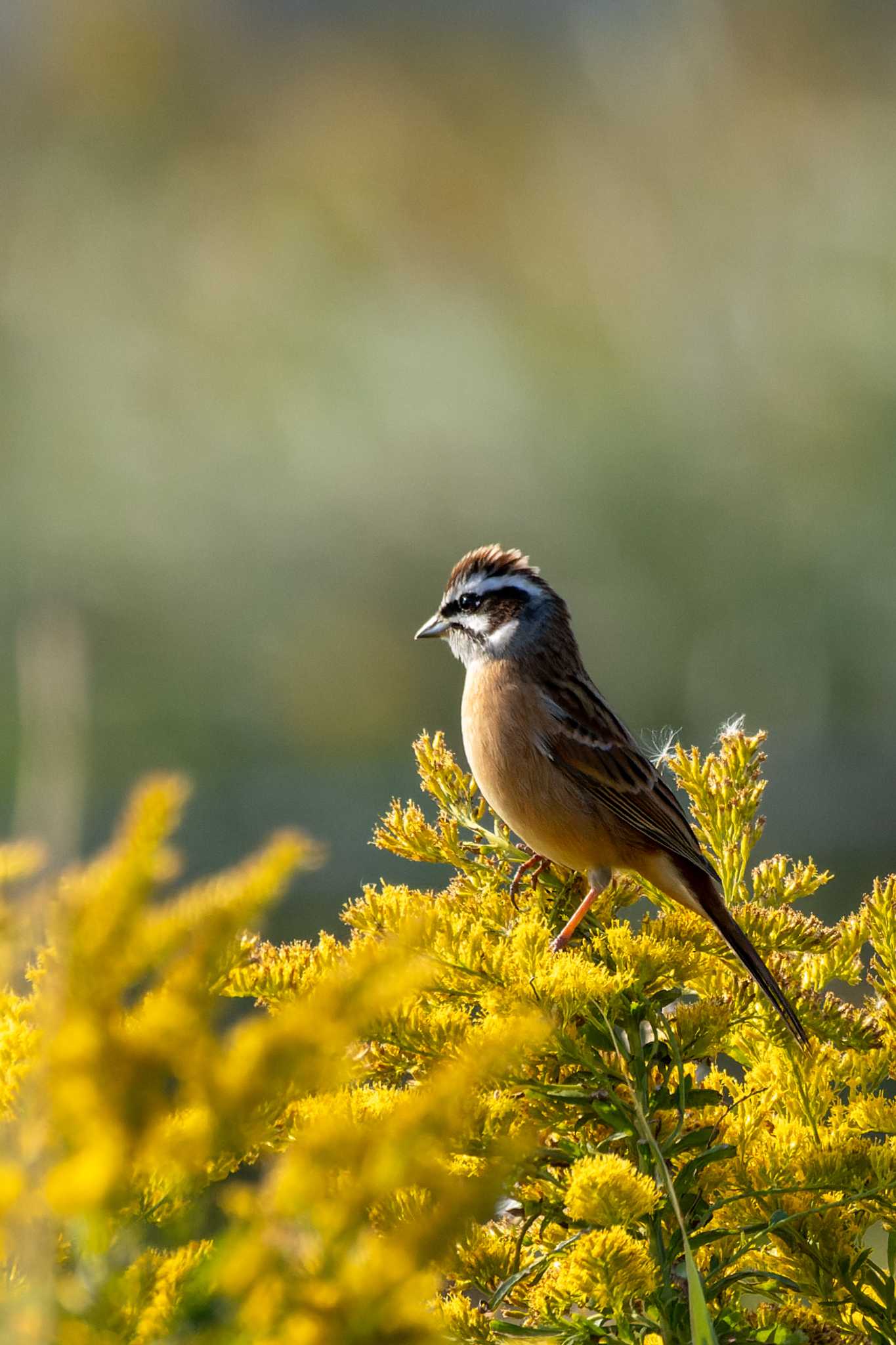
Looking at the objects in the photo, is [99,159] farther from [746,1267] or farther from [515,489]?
[746,1267]

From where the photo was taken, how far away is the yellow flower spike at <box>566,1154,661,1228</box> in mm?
905

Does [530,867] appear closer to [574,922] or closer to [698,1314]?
[574,922]

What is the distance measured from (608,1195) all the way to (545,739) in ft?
4.89

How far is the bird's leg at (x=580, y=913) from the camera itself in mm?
1321

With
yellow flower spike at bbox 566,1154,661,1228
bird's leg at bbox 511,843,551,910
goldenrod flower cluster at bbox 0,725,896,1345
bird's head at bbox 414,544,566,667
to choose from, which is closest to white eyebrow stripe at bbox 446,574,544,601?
bird's head at bbox 414,544,566,667

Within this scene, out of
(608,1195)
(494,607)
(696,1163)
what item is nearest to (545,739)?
(494,607)

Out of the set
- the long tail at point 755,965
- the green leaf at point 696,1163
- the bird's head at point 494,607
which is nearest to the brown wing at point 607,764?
the bird's head at point 494,607

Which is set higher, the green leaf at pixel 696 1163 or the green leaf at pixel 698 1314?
the green leaf at pixel 696 1163

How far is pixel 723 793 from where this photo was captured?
1.40m

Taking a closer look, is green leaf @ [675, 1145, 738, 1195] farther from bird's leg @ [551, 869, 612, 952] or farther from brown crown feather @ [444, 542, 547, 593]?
brown crown feather @ [444, 542, 547, 593]

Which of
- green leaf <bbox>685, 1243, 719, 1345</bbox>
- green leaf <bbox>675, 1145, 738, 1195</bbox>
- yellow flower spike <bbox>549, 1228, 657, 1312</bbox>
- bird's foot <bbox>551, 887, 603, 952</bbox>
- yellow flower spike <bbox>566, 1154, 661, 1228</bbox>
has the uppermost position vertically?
bird's foot <bbox>551, 887, 603, 952</bbox>

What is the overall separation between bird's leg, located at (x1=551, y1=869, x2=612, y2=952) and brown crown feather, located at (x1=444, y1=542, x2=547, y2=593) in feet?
2.26

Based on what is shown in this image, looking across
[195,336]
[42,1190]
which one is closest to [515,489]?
[195,336]

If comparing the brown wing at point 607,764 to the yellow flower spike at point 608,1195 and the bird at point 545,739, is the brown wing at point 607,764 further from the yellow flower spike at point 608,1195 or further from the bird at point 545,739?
the yellow flower spike at point 608,1195
